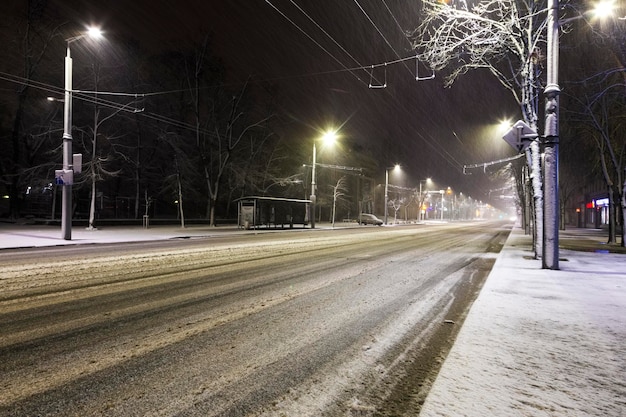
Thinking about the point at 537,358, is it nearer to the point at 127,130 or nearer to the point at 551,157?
the point at 551,157

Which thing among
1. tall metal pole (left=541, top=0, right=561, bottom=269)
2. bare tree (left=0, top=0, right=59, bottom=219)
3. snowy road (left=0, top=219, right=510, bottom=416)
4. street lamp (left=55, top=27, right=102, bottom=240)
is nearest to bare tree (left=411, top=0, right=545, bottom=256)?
tall metal pole (left=541, top=0, right=561, bottom=269)

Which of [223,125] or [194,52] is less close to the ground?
[194,52]

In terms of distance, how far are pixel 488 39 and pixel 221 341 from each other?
11741 millimetres

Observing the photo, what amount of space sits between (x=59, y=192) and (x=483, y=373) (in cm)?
4326

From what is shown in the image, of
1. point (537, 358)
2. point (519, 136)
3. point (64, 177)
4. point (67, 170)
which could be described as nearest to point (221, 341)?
point (537, 358)

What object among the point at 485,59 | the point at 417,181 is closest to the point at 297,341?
the point at 485,59

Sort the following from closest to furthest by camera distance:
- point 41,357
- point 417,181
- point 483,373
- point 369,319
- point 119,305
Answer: point 483,373 → point 41,357 → point 369,319 → point 119,305 → point 417,181

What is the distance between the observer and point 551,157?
1029 cm

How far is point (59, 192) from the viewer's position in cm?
3800

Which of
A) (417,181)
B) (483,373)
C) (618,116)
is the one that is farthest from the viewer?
(417,181)

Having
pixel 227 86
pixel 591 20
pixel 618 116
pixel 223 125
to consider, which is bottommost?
pixel 618 116

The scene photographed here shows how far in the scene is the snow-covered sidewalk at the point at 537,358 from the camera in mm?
3008

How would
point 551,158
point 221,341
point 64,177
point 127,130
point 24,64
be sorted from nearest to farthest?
point 221,341 < point 551,158 < point 64,177 < point 24,64 < point 127,130

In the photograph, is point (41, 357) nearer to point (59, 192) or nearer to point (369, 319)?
point (369, 319)
